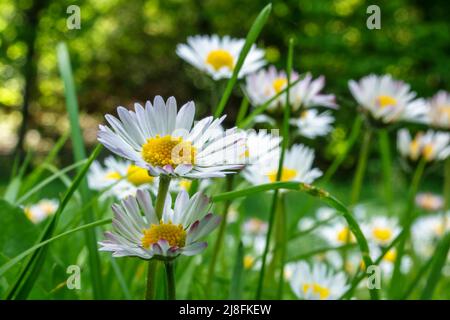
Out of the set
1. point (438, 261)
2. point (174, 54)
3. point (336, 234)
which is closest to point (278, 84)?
point (438, 261)

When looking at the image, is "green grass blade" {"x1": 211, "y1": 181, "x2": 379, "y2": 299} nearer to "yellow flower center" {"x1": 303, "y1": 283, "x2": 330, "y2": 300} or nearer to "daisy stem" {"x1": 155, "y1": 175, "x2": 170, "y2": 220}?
"daisy stem" {"x1": 155, "y1": 175, "x2": 170, "y2": 220}

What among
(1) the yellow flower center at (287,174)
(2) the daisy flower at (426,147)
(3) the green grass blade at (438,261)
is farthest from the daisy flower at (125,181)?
(2) the daisy flower at (426,147)

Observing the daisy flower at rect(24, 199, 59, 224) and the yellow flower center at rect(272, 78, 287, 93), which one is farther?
the daisy flower at rect(24, 199, 59, 224)

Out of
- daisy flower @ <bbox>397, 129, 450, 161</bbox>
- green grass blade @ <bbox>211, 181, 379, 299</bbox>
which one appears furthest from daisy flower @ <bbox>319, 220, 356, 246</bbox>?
green grass blade @ <bbox>211, 181, 379, 299</bbox>

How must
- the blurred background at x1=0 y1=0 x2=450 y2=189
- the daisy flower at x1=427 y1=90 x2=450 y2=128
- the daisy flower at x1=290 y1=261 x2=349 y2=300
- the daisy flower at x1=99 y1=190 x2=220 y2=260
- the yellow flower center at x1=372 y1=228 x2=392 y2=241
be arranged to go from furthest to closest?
the blurred background at x1=0 y1=0 x2=450 y2=189
the yellow flower center at x1=372 y1=228 x2=392 y2=241
the daisy flower at x1=427 y1=90 x2=450 y2=128
the daisy flower at x1=290 y1=261 x2=349 y2=300
the daisy flower at x1=99 y1=190 x2=220 y2=260

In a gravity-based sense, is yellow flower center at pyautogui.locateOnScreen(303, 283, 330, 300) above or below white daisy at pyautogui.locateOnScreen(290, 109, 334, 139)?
below

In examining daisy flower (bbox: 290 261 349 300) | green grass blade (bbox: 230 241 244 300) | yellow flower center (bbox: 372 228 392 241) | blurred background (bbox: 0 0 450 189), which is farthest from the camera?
blurred background (bbox: 0 0 450 189)

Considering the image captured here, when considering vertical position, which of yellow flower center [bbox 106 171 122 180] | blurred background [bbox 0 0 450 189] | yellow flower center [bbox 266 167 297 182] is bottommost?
yellow flower center [bbox 266 167 297 182]

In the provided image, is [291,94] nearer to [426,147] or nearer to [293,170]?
[293,170]
